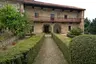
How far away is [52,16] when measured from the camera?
3984cm

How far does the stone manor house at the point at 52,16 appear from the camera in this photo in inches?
1439

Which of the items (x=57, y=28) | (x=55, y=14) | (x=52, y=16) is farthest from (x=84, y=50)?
(x=55, y=14)

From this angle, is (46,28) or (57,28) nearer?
(46,28)

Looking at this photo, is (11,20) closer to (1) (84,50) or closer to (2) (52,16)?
(1) (84,50)

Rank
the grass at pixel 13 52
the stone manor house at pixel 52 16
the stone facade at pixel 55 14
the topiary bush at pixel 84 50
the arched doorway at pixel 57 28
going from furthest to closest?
the arched doorway at pixel 57 28
the stone facade at pixel 55 14
the stone manor house at pixel 52 16
the topiary bush at pixel 84 50
the grass at pixel 13 52

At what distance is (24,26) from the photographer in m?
24.3

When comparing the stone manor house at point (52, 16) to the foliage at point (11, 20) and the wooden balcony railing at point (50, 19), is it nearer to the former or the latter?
the wooden balcony railing at point (50, 19)

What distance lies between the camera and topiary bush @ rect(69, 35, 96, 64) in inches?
310

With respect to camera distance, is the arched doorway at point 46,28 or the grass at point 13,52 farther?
the arched doorway at point 46,28

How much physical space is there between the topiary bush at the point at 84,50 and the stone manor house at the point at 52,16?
27247 mm

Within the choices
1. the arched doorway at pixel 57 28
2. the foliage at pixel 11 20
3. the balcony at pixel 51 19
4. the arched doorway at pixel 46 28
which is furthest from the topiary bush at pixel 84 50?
the arched doorway at pixel 57 28

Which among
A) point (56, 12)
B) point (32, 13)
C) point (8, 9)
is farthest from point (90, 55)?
point (56, 12)

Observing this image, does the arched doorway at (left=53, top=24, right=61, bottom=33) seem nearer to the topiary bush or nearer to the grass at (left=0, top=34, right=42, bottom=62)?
the grass at (left=0, top=34, right=42, bottom=62)

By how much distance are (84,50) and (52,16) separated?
32.2 metres
